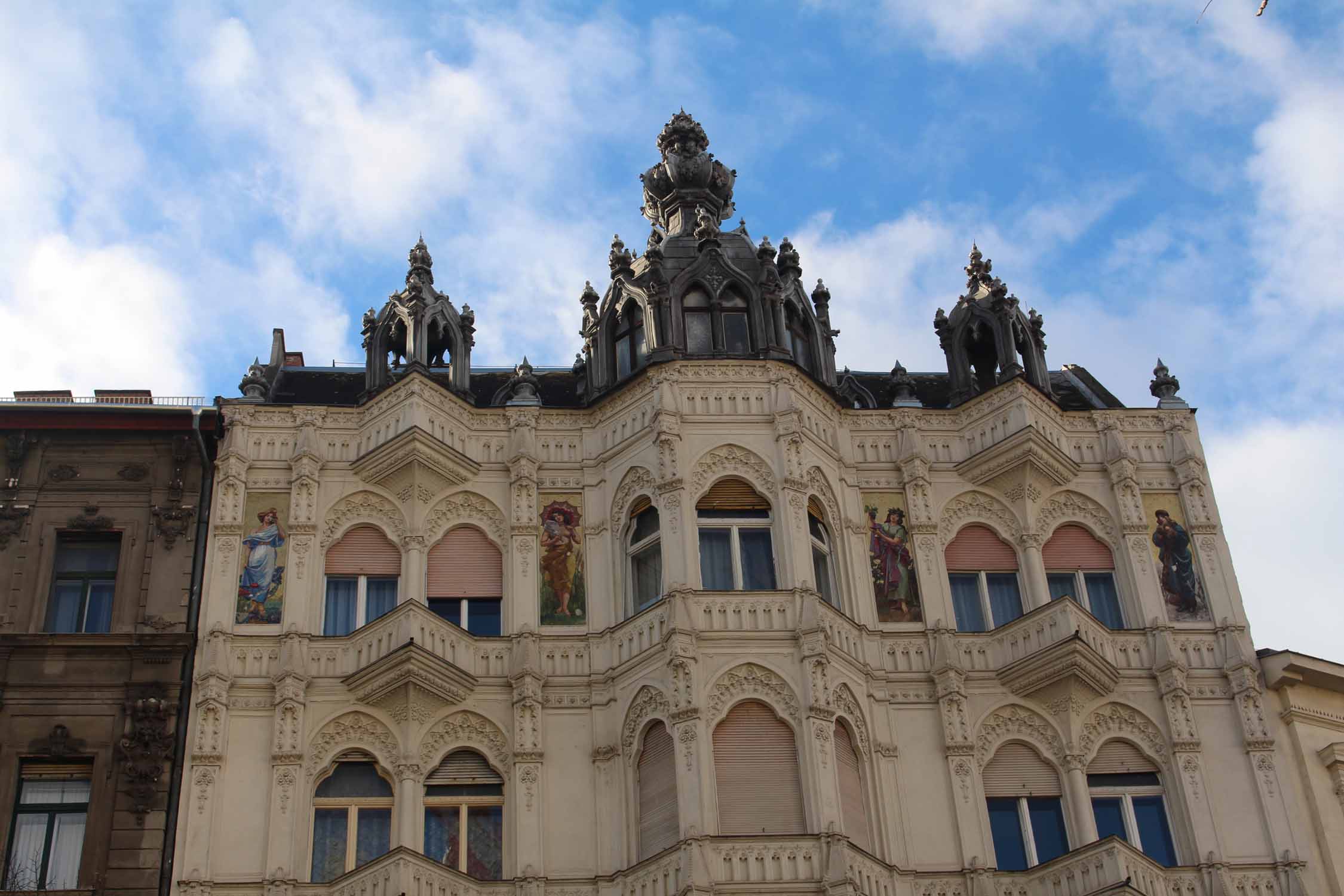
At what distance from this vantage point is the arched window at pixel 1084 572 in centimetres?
3381

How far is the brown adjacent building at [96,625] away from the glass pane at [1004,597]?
14.4 meters

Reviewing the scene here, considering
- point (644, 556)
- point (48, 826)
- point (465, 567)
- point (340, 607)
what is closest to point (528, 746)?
point (465, 567)

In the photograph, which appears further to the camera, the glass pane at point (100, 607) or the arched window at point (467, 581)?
the arched window at point (467, 581)

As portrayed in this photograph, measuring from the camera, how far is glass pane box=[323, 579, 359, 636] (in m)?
32.5

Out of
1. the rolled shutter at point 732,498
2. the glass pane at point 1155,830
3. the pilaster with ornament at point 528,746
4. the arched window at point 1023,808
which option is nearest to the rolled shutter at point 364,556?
the pilaster with ornament at point 528,746

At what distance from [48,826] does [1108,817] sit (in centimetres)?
1771

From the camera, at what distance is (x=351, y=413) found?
34906 mm

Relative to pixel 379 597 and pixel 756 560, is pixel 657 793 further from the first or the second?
pixel 379 597

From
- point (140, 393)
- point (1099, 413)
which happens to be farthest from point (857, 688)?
point (140, 393)

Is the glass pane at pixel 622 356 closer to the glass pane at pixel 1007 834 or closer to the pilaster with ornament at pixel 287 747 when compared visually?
the pilaster with ornament at pixel 287 747

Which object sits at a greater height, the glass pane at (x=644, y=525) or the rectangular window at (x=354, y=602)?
the glass pane at (x=644, y=525)

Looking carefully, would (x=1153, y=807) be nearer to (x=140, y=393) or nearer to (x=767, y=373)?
(x=767, y=373)

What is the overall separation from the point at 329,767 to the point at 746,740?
7.05m

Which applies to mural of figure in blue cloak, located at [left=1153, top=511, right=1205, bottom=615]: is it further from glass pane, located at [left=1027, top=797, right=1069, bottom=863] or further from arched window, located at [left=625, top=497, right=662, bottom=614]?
arched window, located at [left=625, top=497, right=662, bottom=614]
